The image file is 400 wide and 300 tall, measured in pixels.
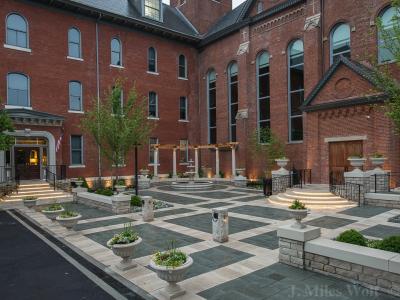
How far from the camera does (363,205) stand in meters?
15.3

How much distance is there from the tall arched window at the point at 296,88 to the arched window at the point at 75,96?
17.0 m

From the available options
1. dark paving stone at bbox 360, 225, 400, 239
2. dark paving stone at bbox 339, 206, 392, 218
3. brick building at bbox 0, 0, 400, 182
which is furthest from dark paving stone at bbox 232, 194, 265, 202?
dark paving stone at bbox 360, 225, 400, 239

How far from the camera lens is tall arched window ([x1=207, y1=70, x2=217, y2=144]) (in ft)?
107

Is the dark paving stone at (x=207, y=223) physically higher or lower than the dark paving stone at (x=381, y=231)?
lower

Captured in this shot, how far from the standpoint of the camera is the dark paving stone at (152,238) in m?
9.21

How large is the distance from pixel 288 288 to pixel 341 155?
15257mm

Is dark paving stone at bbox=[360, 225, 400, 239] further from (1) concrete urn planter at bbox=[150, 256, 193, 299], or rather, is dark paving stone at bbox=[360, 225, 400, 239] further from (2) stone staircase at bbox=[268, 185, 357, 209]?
(1) concrete urn planter at bbox=[150, 256, 193, 299]

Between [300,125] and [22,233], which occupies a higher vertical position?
[300,125]

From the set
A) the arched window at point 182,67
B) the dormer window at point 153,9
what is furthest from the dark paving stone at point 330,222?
the dormer window at point 153,9

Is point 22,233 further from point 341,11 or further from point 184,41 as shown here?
point 184,41

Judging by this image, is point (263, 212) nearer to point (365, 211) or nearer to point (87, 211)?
point (365, 211)

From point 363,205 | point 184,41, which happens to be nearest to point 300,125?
point 363,205

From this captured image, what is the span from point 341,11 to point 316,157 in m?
9.96

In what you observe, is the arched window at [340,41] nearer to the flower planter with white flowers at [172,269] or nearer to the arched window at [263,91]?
the arched window at [263,91]
